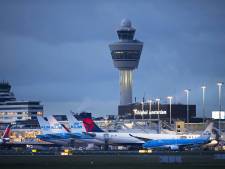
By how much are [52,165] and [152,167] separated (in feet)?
46.3

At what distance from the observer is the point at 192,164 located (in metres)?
120

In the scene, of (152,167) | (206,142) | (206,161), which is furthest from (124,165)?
(206,142)

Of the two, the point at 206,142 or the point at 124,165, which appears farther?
the point at 206,142

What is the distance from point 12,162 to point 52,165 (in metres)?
11.0

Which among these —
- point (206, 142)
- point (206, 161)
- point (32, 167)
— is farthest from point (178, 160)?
point (206, 142)

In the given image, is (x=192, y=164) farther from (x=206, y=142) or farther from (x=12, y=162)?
(x=206, y=142)

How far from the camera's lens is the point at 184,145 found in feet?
649

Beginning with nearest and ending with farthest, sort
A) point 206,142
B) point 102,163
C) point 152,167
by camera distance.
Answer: point 152,167 < point 102,163 < point 206,142

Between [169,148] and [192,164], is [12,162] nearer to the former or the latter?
[192,164]

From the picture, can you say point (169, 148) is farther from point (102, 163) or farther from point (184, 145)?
point (102, 163)

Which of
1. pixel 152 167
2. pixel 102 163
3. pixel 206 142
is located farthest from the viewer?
pixel 206 142

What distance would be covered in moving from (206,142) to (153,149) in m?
11.4

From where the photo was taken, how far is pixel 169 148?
198625mm

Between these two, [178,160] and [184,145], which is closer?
[178,160]
